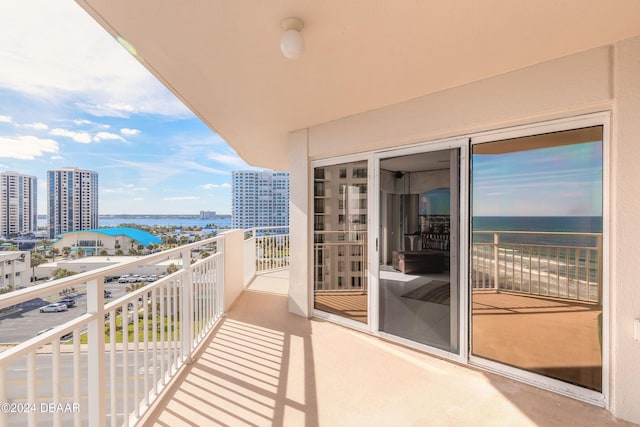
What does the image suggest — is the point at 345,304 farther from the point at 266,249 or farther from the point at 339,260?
the point at 266,249

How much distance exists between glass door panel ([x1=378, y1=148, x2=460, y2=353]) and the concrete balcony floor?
300mm

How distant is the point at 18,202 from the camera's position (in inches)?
243

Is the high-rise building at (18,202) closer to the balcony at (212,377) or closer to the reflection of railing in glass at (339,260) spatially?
the balcony at (212,377)

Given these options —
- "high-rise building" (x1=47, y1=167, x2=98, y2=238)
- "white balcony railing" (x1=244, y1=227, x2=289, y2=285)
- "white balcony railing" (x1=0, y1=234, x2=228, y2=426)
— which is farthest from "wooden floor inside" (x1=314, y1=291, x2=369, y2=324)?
"high-rise building" (x1=47, y1=167, x2=98, y2=238)

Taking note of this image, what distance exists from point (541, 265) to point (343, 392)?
192 cm

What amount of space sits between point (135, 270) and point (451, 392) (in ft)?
8.00

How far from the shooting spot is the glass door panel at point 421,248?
2701mm

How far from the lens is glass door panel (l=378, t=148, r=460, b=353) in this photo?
2.70 metres

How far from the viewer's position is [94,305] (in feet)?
4.64

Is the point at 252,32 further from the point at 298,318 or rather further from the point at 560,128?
the point at 298,318

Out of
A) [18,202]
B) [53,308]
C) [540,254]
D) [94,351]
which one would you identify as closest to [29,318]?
[53,308]

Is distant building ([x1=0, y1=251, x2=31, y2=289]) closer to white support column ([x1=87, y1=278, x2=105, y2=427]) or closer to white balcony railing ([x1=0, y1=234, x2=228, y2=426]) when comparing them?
white balcony railing ([x1=0, y1=234, x2=228, y2=426])

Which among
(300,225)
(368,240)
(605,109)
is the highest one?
(605,109)

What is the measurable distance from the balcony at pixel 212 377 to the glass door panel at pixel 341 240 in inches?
18.2
